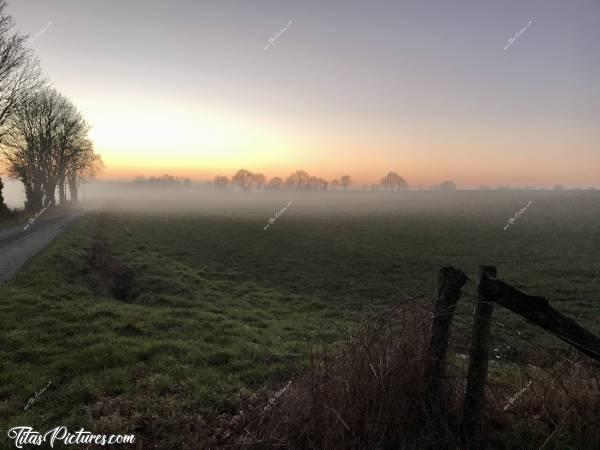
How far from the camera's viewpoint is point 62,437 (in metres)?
5.71

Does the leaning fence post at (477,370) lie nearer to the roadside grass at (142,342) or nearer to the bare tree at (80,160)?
the roadside grass at (142,342)

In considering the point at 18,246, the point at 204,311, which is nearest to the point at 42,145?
the point at 18,246

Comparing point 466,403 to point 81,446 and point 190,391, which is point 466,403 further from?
point 81,446

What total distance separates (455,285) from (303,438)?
2.77 meters

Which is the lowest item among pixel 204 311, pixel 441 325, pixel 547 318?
pixel 204 311

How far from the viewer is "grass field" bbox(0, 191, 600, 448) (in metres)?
7.09

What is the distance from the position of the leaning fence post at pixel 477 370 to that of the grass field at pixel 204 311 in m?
A: 0.30

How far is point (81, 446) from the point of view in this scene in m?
5.51

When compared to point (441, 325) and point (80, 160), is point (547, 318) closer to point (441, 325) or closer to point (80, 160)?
point (441, 325)

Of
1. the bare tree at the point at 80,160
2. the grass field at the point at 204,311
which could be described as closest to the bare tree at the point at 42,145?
the bare tree at the point at 80,160

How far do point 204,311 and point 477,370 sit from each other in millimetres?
10510

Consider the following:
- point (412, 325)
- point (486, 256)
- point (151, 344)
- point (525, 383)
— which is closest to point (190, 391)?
point (151, 344)

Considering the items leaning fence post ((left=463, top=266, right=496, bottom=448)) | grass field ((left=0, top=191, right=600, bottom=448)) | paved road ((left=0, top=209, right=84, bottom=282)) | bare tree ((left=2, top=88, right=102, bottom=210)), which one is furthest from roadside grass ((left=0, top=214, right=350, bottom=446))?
bare tree ((left=2, top=88, right=102, bottom=210))

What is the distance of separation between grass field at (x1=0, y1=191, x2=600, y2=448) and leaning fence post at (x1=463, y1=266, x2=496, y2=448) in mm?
296
